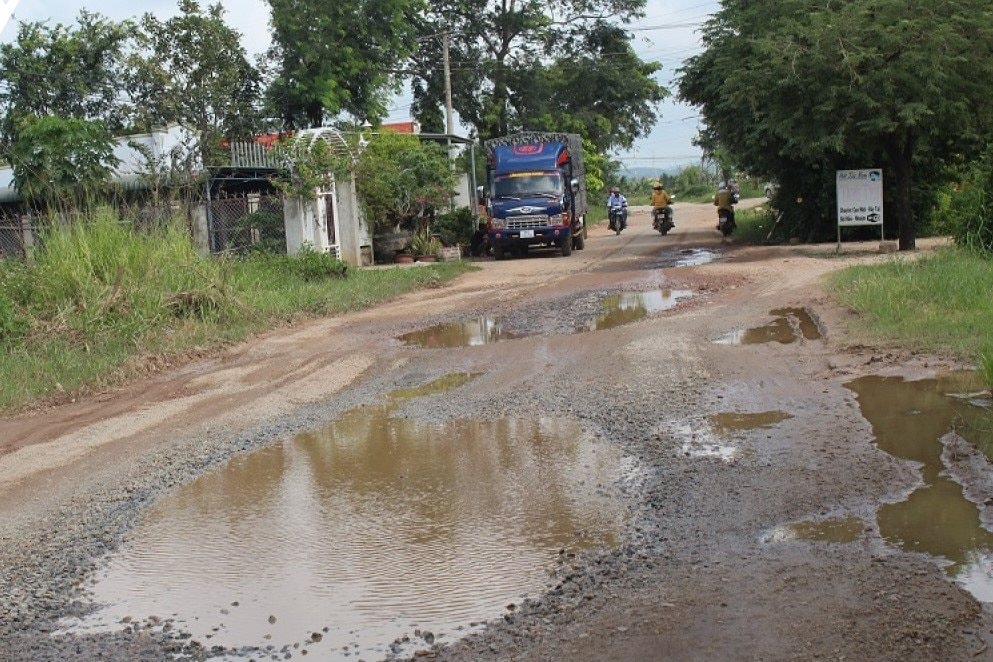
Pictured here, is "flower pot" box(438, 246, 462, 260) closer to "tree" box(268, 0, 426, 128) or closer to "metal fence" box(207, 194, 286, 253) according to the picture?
"metal fence" box(207, 194, 286, 253)

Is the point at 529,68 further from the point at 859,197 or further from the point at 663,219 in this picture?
the point at 859,197

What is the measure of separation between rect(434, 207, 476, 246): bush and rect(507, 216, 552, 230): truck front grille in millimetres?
3422

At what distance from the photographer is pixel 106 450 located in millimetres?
8648

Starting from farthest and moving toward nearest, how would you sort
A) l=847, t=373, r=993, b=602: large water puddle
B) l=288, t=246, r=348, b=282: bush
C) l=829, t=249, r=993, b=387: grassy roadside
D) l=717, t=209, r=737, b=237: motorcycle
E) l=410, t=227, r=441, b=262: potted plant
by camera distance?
l=717, t=209, r=737, b=237: motorcycle, l=410, t=227, r=441, b=262: potted plant, l=288, t=246, r=348, b=282: bush, l=829, t=249, r=993, b=387: grassy roadside, l=847, t=373, r=993, b=602: large water puddle

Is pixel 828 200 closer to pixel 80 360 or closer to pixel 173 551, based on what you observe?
pixel 80 360

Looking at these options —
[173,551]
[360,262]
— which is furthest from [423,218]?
[173,551]

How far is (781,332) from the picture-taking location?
41.0ft

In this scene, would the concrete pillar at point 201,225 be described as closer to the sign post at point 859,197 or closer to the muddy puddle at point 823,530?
the sign post at point 859,197

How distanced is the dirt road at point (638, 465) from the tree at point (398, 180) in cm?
1075

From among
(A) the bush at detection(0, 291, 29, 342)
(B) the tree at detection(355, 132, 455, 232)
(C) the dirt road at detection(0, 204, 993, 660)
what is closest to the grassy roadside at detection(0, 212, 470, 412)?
(A) the bush at detection(0, 291, 29, 342)

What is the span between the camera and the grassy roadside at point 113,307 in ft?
38.7

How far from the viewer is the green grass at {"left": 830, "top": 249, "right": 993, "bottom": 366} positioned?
33.3 ft

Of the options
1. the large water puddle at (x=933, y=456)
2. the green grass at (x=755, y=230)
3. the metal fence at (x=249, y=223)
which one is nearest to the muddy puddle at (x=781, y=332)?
the large water puddle at (x=933, y=456)

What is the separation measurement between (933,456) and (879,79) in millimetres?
14310
